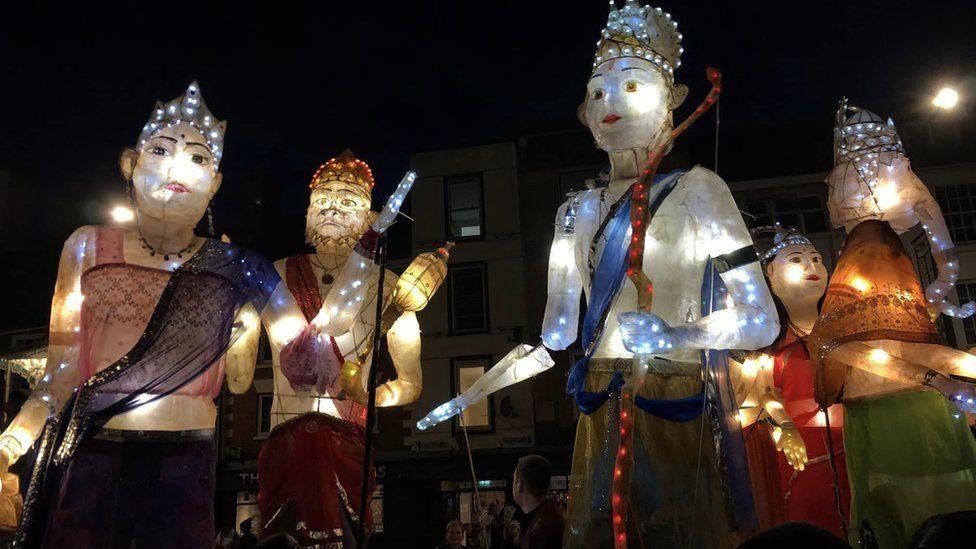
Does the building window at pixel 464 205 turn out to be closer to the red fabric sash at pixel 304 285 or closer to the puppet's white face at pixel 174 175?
the red fabric sash at pixel 304 285

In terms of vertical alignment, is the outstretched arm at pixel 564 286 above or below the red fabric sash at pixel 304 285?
below

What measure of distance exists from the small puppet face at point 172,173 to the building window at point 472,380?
16.1 metres

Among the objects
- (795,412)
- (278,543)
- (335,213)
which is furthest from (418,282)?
(795,412)

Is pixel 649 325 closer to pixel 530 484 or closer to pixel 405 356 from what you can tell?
pixel 530 484

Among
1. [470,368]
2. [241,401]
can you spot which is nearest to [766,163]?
[470,368]

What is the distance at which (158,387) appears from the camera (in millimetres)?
4164

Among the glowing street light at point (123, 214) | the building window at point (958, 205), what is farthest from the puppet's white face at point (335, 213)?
the building window at point (958, 205)

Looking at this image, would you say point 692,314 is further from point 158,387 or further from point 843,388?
point 158,387

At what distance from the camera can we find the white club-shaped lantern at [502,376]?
399cm

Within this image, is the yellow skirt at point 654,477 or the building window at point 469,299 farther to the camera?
the building window at point 469,299

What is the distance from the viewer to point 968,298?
60.8 feet

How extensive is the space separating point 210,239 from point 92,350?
931 mm

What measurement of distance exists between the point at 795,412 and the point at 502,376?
3.25 m

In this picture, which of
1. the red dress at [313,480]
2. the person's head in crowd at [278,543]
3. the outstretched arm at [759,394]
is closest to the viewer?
the person's head in crowd at [278,543]
